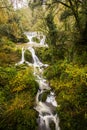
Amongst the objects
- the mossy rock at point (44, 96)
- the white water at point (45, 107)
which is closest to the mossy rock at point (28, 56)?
the white water at point (45, 107)

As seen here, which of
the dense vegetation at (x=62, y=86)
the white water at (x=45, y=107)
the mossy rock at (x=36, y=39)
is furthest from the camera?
the mossy rock at (x=36, y=39)

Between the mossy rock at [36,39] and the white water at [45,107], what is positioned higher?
the mossy rock at [36,39]

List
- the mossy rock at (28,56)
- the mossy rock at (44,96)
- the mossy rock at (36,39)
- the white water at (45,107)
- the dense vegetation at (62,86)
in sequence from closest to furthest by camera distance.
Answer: the dense vegetation at (62,86)
the white water at (45,107)
the mossy rock at (44,96)
the mossy rock at (28,56)
the mossy rock at (36,39)

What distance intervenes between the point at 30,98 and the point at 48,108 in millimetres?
1328


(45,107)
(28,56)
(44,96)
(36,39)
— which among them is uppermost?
(36,39)

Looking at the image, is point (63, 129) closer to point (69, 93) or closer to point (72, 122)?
point (72, 122)

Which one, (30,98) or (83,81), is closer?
(83,81)

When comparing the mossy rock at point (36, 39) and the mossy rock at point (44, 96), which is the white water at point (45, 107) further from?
the mossy rock at point (36, 39)

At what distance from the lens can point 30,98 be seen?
12.1 m

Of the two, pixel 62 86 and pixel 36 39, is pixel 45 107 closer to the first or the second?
pixel 62 86

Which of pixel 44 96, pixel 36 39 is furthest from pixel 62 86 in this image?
pixel 36 39

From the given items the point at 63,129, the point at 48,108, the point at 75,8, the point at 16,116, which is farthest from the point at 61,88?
the point at 75,8

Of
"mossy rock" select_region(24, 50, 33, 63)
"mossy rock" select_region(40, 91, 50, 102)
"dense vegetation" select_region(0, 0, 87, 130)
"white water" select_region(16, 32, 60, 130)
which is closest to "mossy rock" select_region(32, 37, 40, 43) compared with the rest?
A: "mossy rock" select_region(24, 50, 33, 63)

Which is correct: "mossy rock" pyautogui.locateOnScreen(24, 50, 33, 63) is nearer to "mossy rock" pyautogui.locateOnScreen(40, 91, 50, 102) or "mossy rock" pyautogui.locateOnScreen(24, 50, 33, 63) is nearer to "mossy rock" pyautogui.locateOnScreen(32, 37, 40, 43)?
"mossy rock" pyautogui.locateOnScreen(40, 91, 50, 102)
